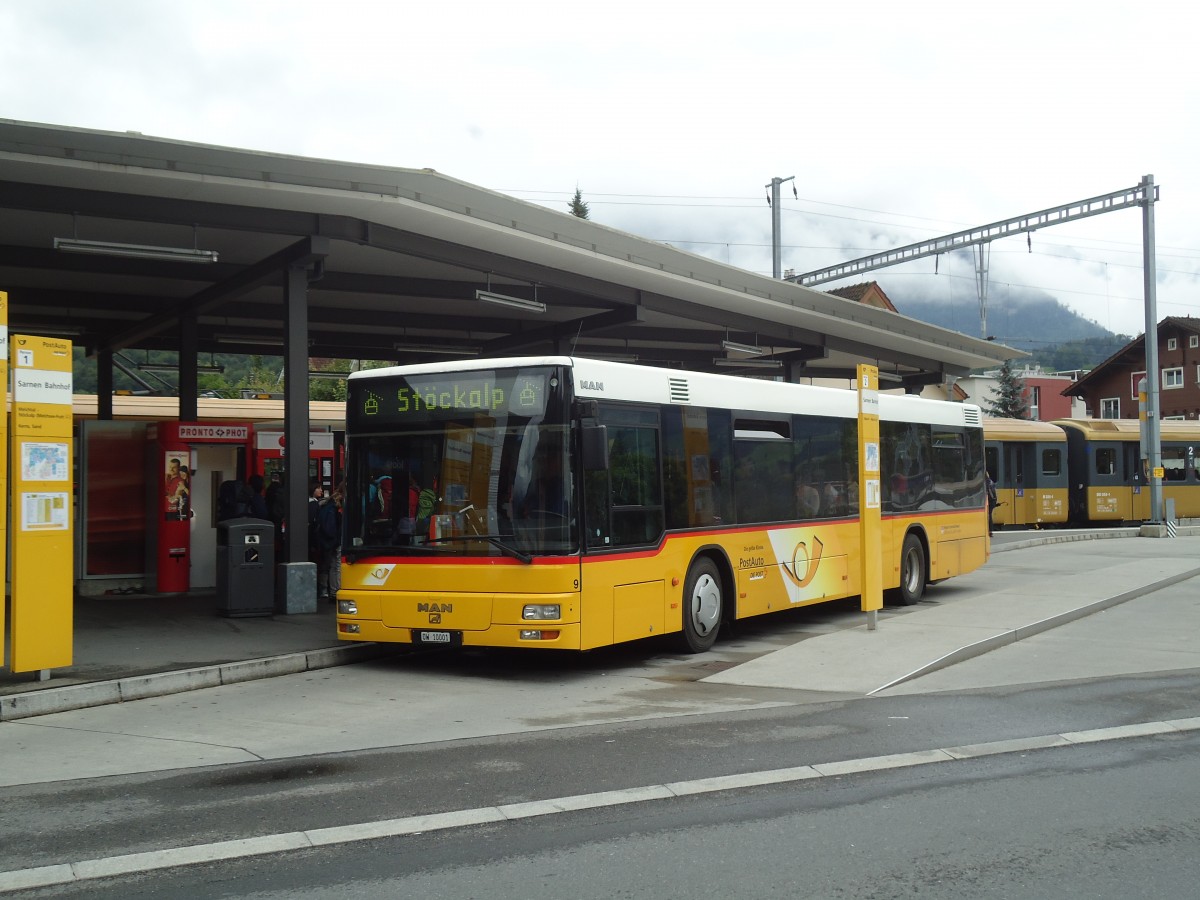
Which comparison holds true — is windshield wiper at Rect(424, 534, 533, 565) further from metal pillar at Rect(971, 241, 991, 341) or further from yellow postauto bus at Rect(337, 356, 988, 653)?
metal pillar at Rect(971, 241, 991, 341)

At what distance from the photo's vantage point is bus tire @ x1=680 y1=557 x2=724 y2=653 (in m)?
12.1

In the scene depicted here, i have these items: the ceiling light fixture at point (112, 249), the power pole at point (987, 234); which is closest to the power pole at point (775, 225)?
the power pole at point (987, 234)

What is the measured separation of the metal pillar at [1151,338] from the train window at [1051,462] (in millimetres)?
4300

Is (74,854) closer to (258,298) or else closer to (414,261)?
(414,261)

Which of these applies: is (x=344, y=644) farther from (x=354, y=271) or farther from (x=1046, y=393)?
(x=1046, y=393)

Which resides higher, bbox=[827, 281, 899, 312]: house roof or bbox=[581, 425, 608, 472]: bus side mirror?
bbox=[827, 281, 899, 312]: house roof

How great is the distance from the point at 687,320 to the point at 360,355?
26.0 ft

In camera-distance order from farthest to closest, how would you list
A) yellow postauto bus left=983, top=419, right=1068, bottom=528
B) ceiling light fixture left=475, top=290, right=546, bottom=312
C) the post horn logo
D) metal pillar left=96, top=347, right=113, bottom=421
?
yellow postauto bus left=983, top=419, right=1068, bottom=528, metal pillar left=96, top=347, right=113, bottom=421, ceiling light fixture left=475, top=290, right=546, bottom=312, the post horn logo

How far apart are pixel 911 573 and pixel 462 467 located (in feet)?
28.5

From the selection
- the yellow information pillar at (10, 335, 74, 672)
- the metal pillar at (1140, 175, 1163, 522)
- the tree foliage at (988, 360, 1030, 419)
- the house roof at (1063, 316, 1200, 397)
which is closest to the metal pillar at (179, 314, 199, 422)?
the yellow information pillar at (10, 335, 74, 672)

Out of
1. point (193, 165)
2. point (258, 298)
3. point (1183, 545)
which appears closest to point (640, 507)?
point (193, 165)

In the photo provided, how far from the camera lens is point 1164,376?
72.4 meters

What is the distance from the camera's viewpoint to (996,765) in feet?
24.0

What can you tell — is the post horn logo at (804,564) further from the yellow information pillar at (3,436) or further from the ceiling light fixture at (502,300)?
the yellow information pillar at (3,436)
